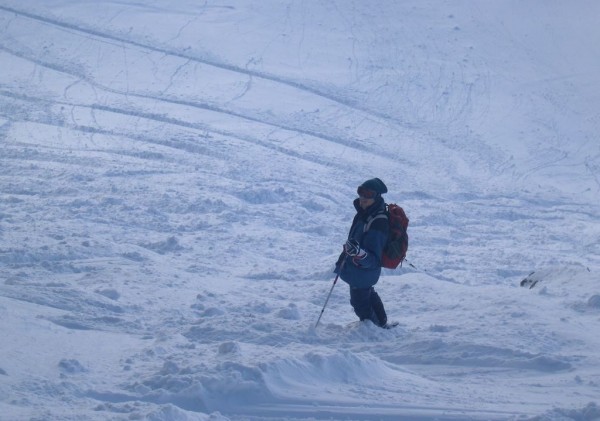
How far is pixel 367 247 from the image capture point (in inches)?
265

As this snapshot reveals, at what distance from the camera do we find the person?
6.68 metres

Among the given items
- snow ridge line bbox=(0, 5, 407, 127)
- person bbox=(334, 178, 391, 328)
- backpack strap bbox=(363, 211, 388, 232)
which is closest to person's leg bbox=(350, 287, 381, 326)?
person bbox=(334, 178, 391, 328)

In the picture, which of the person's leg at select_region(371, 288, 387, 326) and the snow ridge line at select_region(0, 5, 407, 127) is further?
the snow ridge line at select_region(0, 5, 407, 127)

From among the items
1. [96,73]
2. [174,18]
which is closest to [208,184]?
[96,73]

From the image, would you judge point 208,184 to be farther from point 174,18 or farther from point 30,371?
point 174,18

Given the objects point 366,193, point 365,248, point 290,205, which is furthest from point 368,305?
point 290,205

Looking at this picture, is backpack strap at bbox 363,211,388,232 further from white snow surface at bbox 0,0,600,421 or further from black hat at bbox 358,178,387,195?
white snow surface at bbox 0,0,600,421

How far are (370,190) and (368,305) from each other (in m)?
1.04

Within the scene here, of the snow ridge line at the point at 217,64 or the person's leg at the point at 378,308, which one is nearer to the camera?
the person's leg at the point at 378,308

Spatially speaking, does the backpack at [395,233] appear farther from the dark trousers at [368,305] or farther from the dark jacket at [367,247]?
the dark trousers at [368,305]

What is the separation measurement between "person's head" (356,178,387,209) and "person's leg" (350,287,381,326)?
762 millimetres

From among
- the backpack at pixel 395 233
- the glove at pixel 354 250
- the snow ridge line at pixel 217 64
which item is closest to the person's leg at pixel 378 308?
the backpack at pixel 395 233

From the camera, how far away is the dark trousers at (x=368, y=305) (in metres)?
6.99

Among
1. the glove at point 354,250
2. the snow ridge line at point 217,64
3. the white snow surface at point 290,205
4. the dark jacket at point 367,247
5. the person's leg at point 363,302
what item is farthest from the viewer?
the snow ridge line at point 217,64
